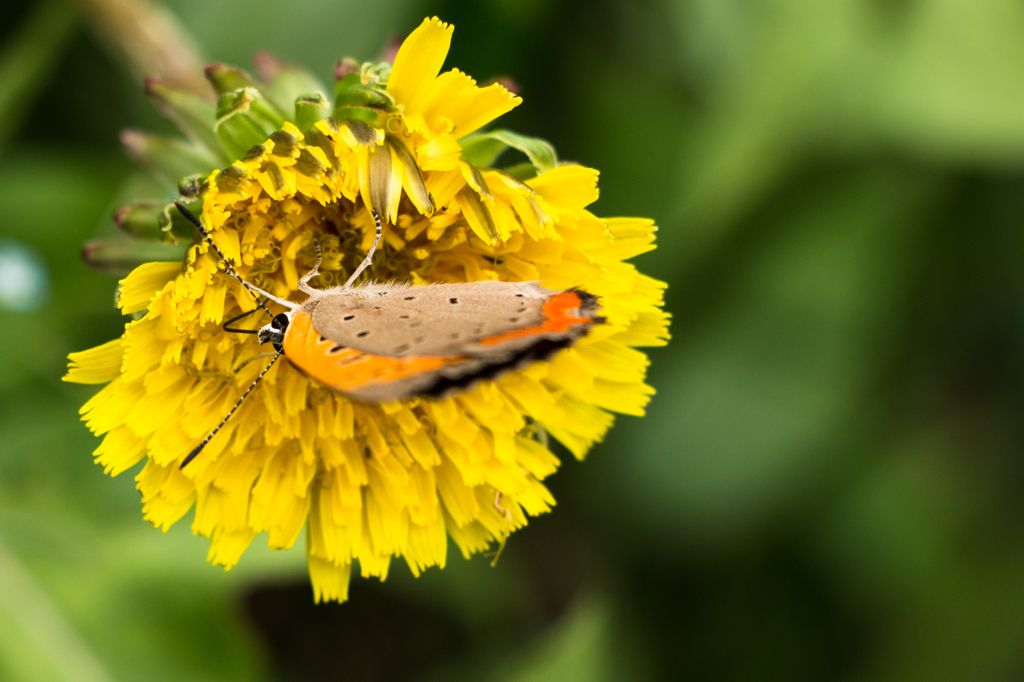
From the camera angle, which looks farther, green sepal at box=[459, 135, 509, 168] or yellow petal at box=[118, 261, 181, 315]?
green sepal at box=[459, 135, 509, 168]

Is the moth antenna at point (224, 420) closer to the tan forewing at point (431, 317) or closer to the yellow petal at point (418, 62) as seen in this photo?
the tan forewing at point (431, 317)

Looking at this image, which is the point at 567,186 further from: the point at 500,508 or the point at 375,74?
the point at 500,508

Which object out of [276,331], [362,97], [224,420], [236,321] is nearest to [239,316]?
[236,321]

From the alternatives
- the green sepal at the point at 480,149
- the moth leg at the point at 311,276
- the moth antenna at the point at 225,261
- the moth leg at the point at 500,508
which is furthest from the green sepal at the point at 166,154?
the moth leg at the point at 500,508

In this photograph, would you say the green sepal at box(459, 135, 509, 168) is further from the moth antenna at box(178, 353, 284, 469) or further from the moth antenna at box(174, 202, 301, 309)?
the moth antenna at box(178, 353, 284, 469)

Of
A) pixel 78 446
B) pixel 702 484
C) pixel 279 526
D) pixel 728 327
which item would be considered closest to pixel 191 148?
pixel 279 526

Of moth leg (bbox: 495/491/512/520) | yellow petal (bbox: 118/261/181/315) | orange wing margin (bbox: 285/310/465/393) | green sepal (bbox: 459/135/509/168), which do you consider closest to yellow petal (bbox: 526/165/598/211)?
green sepal (bbox: 459/135/509/168)

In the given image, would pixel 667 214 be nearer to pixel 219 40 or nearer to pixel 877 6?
pixel 877 6
